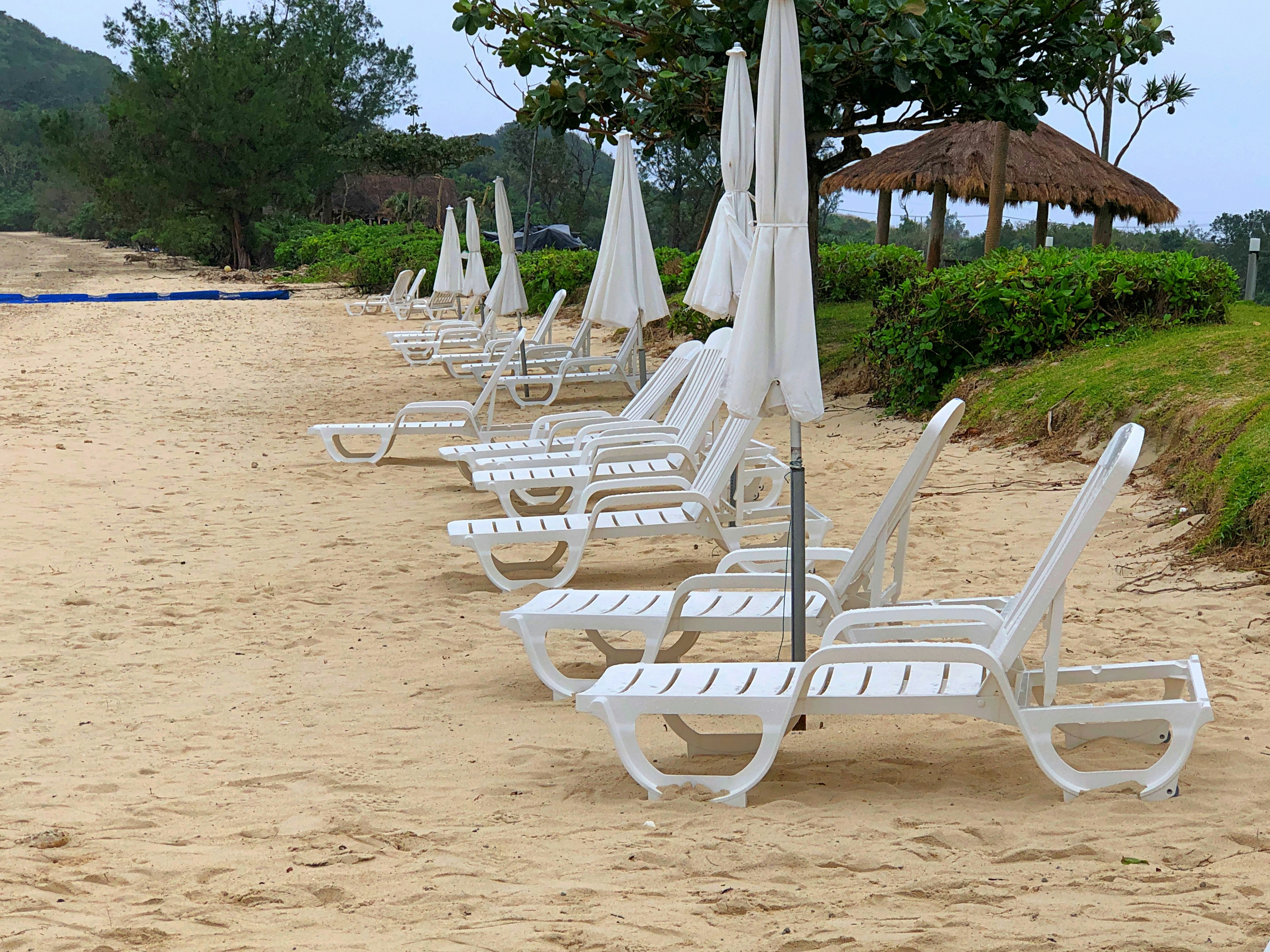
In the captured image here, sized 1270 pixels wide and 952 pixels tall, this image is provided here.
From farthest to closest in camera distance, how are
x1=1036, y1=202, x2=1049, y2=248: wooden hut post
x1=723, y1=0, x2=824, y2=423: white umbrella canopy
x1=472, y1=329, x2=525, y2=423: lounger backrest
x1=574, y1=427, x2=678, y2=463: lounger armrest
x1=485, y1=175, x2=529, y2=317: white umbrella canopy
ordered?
x1=1036, y1=202, x2=1049, y2=248: wooden hut post, x1=485, y1=175, x2=529, y2=317: white umbrella canopy, x1=472, y1=329, x2=525, y2=423: lounger backrest, x1=574, y1=427, x2=678, y2=463: lounger armrest, x1=723, y1=0, x2=824, y2=423: white umbrella canopy

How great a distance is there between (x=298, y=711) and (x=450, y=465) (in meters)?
4.95

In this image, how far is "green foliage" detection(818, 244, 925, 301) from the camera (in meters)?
14.6

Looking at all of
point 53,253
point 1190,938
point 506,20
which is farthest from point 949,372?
point 53,253

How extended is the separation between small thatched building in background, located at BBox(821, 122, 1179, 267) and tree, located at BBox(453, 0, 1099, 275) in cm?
716

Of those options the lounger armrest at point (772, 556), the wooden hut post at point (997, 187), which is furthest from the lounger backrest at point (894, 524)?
the wooden hut post at point (997, 187)

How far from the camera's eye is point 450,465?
8.77m

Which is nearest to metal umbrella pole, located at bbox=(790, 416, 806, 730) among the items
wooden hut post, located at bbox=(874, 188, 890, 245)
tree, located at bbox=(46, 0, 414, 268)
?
wooden hut post, located at bbox=(874, 188, 890, 245)

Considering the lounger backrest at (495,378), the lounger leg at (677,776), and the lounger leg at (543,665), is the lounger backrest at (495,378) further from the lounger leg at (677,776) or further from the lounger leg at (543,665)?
the lounger leg at (677,776)

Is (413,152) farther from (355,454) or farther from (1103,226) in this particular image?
(355,454)

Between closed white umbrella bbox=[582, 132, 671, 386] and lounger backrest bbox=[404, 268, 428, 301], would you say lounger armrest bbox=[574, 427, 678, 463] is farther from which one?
lounger backrest bbox=[404, 268, 428, 301]

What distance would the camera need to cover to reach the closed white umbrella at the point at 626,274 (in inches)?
353

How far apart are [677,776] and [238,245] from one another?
128 feet

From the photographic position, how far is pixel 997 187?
537 inches

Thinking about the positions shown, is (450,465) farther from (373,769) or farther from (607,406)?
(373,769)
